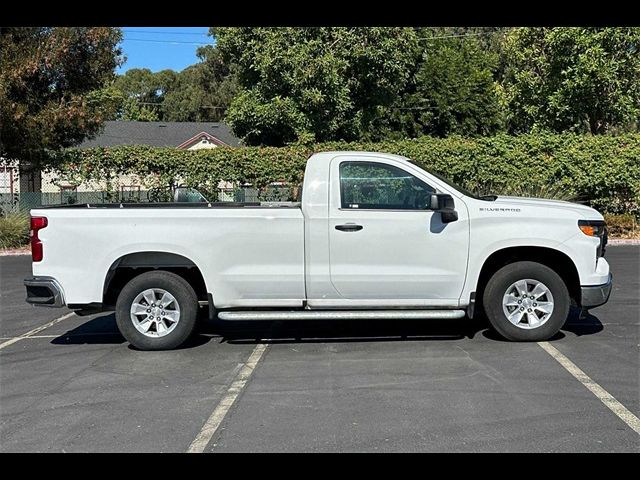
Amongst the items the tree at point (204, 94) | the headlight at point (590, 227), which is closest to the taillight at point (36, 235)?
the headlight at point (590, 227)

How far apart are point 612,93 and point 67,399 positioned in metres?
21.1

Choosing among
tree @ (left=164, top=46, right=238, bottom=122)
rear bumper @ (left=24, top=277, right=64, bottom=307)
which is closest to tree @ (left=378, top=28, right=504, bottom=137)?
rear bumper @ (left=24, top=277, right=64, bottom=307)

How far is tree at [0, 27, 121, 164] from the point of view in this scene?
16.4 metres

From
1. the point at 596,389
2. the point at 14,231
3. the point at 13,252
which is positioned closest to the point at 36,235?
the point at 596,389

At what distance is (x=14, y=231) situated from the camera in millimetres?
17031

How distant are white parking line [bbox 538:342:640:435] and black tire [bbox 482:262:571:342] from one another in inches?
6.8

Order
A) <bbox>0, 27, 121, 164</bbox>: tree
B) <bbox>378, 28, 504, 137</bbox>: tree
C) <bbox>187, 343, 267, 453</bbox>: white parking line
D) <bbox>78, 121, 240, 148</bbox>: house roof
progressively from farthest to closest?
<bbox>78, 121, 240, 148</bbox>: house roof → <bbox>378, 28, 504, 137</bbox>: tree → <bbox>0, 27, 121, 164</bbox>: tree → <bbox>187, 343, 267, 453</bbox>: white parking line

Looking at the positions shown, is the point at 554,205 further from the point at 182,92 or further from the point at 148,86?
the point at 148,86

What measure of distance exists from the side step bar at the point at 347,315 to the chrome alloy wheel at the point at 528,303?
503mm

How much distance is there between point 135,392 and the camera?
5.54m

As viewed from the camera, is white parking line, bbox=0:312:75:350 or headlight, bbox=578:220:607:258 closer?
headlight, bbox=578:220:607:258

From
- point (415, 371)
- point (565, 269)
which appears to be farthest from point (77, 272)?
point (565, 269)

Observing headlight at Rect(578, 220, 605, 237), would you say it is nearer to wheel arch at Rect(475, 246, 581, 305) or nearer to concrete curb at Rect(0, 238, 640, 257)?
wheel arch at Rect(475, 246, 581, 305)
